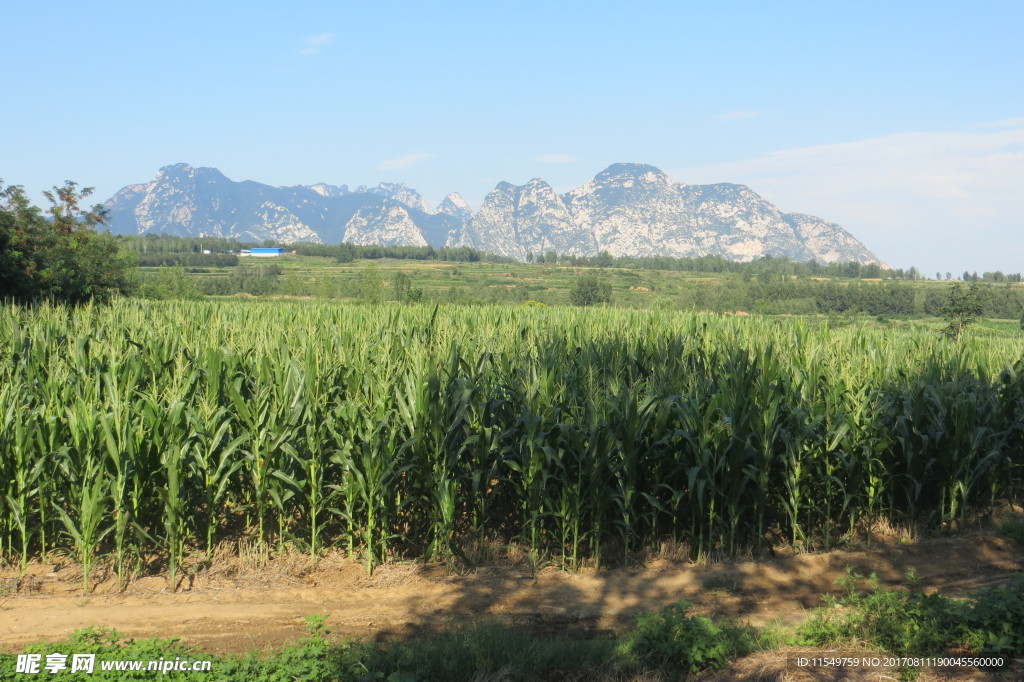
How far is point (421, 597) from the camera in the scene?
17.5 feet

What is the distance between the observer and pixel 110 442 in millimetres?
5336

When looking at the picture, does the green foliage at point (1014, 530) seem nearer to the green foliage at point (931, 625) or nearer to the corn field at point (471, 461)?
the corn field at point (471, 461)

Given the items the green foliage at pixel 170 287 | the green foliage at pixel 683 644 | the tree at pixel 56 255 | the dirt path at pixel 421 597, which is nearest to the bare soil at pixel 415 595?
the dirt path at pixel 421 597

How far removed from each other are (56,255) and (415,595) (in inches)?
944

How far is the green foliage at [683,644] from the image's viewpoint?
155 inches

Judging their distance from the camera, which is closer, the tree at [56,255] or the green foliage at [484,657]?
the green foliage at [484,657]

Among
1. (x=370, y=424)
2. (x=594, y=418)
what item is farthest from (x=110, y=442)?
(x=594, y=418)

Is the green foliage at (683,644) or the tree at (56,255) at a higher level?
the tree at (56,255)

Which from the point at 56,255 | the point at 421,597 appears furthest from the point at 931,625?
the point at 56,255

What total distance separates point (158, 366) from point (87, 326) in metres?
5.62

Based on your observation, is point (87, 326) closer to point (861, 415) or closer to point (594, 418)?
point (594, 418)

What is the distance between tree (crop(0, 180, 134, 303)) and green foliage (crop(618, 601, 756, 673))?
22.5 metres

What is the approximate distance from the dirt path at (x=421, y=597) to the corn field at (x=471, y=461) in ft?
0.87

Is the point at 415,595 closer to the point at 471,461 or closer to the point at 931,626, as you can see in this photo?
the point at 471,461
